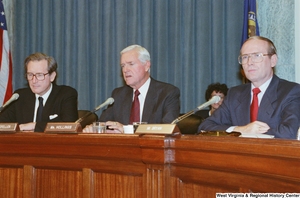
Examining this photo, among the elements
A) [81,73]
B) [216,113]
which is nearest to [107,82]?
[81,73]

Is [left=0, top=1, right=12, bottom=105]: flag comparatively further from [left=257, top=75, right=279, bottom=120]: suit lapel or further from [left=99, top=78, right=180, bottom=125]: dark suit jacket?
[left=257, top=75, right=279, bottom=120]: suit lapel

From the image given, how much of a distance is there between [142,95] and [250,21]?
5.39 feet

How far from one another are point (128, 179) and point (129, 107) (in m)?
1.76

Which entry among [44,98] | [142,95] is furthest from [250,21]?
[44,98]

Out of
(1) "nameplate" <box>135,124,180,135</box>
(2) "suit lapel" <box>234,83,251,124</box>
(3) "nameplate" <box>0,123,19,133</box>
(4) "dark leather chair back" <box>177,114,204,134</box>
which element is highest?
(2) "suit lapel" <box>234,83,251,124</box>

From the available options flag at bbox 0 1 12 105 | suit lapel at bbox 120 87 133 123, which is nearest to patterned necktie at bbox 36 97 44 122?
suit lapel at bbox 120 87 133 123

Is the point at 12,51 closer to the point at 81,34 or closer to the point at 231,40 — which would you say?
the point at 81,34

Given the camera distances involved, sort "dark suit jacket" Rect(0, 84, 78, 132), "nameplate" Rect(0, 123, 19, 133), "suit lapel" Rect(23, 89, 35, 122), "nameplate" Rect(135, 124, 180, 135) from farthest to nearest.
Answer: "suit lapel" Rect(23, 89, 35, 122)
"dark suit jacket" Rect(0, 84, 78, 132)
"nameplate" Rect(0, 123, 19, 133)
"nameplate" Rect(135, 124, 180, 135)

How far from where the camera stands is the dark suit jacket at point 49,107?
3.98 meters

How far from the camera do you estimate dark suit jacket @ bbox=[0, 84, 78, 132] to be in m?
3.98

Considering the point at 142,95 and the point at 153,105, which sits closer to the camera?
the point at 153,105

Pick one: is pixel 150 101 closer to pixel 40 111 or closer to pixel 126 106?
pixel 126 106

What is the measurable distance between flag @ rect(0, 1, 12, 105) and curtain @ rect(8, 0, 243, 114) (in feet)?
1.39

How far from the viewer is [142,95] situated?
4.09 metres
